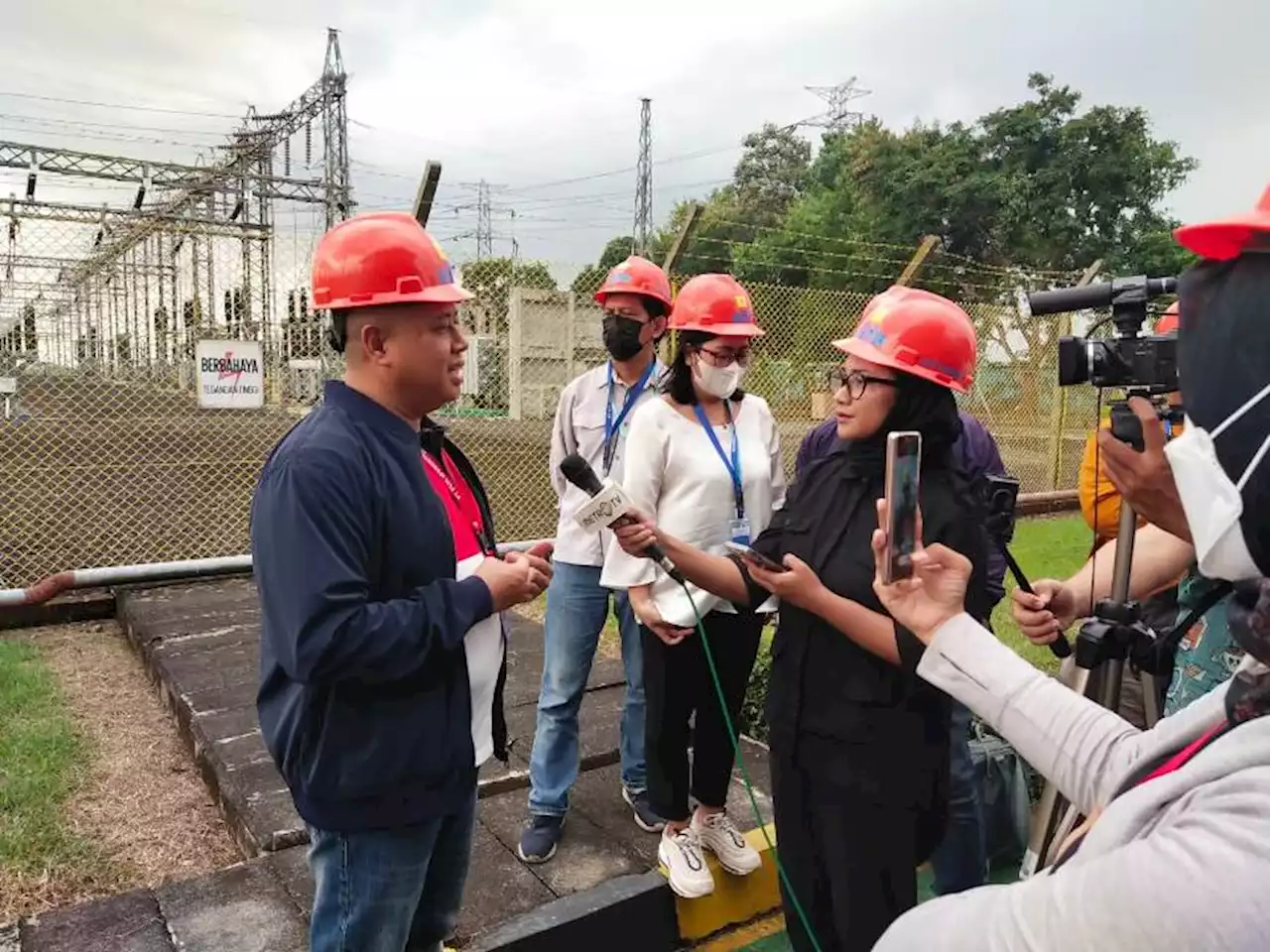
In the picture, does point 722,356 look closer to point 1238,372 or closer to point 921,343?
point 921,343

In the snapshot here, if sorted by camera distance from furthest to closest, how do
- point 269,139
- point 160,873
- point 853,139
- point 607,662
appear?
point 853,139 < point 269,139 < point 607,662 < point 160,873

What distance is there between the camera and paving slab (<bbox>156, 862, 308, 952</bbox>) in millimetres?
2518

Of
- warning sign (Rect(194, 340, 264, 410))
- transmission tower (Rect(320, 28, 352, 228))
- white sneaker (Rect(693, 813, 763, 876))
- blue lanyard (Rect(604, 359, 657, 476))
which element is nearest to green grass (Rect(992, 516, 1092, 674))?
white sneaker (Rect(693, 813, 763, 876))

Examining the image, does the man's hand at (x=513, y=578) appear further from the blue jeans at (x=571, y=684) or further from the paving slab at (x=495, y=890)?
the paving slab at (x=495, y=890)

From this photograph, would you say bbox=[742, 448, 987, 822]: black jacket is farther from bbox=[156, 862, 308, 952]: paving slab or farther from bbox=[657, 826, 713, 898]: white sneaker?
bbox=[156, 862, 308, 952]: paving slab

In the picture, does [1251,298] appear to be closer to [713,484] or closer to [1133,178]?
[713,484]

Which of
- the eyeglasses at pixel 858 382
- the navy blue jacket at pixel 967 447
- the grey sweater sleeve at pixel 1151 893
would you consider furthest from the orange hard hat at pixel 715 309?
the grey sweater sleeve at pixel 1151 893

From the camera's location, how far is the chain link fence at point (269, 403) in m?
6.57

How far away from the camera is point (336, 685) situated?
70.2 inches

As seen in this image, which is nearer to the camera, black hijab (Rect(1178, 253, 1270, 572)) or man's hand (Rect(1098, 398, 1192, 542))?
black hijab (Rect(1178, 253, 1270, 572))

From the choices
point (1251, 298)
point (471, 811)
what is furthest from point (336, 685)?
point (1251, 298)

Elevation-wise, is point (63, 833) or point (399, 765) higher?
point (399, 765)

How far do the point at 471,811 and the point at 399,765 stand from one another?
381 mm

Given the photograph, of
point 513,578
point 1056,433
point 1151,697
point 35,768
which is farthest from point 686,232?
point 1056,433
